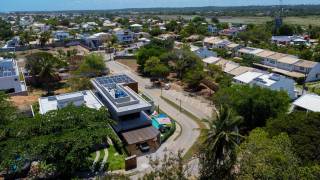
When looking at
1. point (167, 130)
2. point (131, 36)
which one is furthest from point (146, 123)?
point (131, 36)

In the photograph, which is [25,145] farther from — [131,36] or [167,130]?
[131,36]

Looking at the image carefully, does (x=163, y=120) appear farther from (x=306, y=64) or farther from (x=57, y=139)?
(x=306, y=64)

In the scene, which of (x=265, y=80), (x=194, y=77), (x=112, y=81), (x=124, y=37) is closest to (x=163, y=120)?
(x=112, y=81)

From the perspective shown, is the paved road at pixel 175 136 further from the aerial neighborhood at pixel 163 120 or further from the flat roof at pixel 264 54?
the flat roof at pixel 264 54

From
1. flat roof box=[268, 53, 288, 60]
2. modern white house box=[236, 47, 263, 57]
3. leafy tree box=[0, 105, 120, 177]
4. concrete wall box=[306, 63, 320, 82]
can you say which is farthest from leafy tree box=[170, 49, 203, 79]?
leafy tree box=[0, 105, 120, 177]

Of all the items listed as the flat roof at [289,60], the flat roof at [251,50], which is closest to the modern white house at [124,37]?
the flat roof at [251,50]

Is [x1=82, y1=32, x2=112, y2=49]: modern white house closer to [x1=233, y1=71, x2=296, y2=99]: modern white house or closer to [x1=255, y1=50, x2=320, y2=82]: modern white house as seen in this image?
[x1=255, y1=50, x2=320, y2=82]: modern white house
